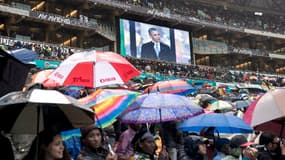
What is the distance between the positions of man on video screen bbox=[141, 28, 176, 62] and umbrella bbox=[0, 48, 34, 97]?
→ 2861 centimetres

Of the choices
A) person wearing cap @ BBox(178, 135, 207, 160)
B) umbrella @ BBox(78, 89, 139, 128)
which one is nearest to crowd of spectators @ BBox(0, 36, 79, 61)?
umbrella @ BBox(78, 89, 139, 128)

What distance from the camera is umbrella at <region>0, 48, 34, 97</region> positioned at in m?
4.06

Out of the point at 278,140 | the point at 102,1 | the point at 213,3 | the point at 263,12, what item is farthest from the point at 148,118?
the point at 263,12

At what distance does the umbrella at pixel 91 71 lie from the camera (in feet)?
18.7

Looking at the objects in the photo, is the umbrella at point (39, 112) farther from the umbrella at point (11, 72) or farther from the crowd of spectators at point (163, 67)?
the crowd of spectators at point (163, 67)

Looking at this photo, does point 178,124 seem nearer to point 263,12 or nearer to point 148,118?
point 148,118

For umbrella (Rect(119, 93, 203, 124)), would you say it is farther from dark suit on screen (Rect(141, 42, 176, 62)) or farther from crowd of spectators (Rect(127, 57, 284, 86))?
dark suit on screen (Rect(141, 42, 176, 62))

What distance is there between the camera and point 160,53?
33688mm

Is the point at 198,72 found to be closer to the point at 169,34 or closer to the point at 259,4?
the point at 169,34

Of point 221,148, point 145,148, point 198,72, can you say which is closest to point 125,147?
point 145,148

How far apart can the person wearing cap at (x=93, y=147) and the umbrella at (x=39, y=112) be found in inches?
8.9

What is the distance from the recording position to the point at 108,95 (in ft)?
18.5

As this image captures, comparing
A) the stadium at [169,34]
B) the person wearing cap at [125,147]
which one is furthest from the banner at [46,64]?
the person wearing cap at [125,147]

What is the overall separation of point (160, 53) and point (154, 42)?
3.27ft
